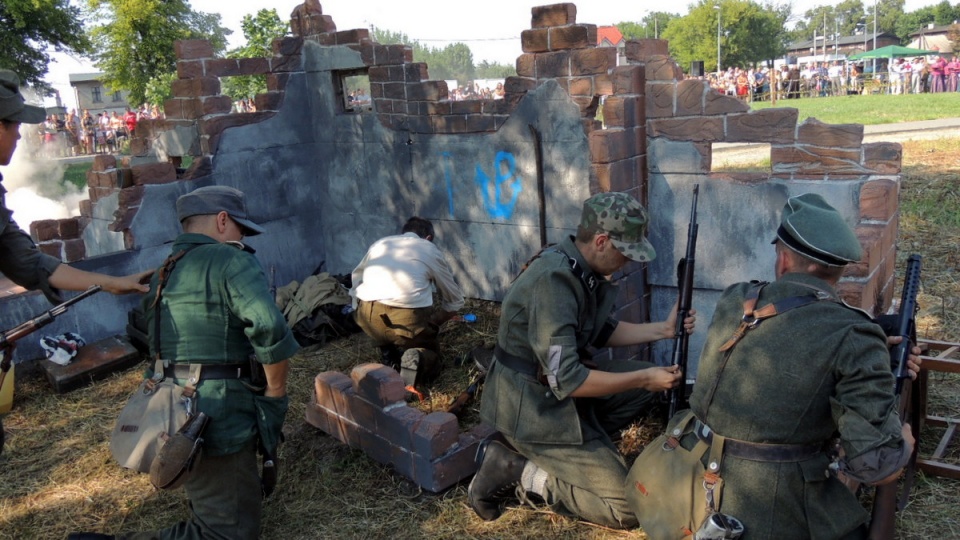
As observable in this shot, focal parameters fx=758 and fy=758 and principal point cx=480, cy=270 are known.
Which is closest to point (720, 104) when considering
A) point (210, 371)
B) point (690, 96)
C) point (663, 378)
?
point (690, 96)

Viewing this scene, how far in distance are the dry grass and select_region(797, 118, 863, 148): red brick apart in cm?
175

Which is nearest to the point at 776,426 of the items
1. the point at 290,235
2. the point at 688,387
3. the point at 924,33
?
the point at 688,387

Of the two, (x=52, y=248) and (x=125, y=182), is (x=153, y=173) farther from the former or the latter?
(x=52, y=248)

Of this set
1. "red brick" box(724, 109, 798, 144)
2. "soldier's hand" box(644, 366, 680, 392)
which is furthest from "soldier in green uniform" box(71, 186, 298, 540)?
"red brick" box(724, 109, 798, 144)

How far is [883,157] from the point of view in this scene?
4.12 meters

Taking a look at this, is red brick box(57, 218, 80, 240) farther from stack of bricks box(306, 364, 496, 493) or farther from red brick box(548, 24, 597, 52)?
red brick box(548, 24, 597, 52)

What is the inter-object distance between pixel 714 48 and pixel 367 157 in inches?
2530

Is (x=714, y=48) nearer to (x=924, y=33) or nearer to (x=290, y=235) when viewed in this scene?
(x=924, y=33)

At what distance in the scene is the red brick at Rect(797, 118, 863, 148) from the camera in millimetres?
4211

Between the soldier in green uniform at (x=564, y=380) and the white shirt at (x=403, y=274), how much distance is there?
5.89 feet

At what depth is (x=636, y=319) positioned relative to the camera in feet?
17.1

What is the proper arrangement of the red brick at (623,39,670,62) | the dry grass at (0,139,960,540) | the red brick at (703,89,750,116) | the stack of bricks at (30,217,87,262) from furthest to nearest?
the stack of bricks at (30,217,87,262)
the red brick at (623,39,670,62)
the red brick at (703,89,750,116)
the dry grass at (0,139,960,540)

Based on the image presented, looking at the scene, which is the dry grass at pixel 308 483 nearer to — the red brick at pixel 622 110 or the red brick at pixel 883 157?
the red brick at pixel 883 157

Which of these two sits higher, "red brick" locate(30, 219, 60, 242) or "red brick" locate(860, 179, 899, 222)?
"red brick" locate(860, 179, 899, 222)
